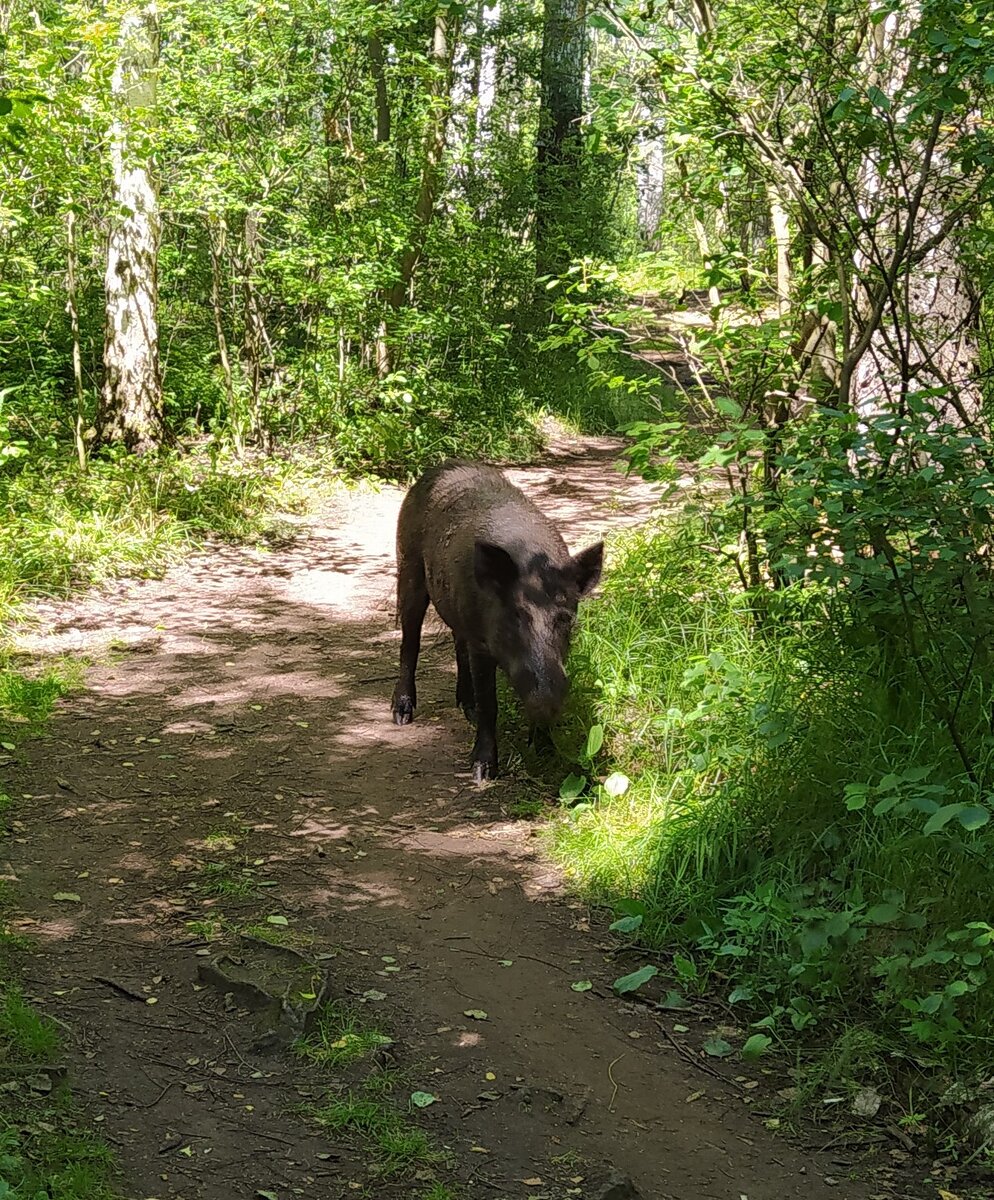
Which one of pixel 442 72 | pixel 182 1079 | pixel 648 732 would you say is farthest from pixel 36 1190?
pixel 442 72

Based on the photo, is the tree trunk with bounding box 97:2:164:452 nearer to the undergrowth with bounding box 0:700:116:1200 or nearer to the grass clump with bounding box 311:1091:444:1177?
the undergrowth with bounding box 0:700:116:1200

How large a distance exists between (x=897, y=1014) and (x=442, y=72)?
1154 centimetres

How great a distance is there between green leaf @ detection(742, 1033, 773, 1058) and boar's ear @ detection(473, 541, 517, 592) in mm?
2710

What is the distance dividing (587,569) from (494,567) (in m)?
0.52

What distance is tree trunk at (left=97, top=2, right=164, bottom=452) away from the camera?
11.8 meters

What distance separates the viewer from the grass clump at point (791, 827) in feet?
13.6

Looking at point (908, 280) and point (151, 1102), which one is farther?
point (908, 280)

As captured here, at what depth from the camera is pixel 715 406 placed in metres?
6.61

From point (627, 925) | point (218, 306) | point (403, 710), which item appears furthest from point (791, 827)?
point (218, 306)

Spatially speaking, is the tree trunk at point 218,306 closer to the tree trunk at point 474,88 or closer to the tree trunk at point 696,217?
the tree trunk at point 474,88

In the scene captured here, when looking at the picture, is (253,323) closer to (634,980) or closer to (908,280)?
(908,280)

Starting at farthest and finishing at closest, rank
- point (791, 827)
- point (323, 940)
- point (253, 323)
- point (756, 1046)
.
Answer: point (253, 323), point (791, 827), point (323, 940), point (756, 1046)

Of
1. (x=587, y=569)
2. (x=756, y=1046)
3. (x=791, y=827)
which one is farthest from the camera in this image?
(x=587, y=569)

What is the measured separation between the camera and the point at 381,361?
1451 cm
